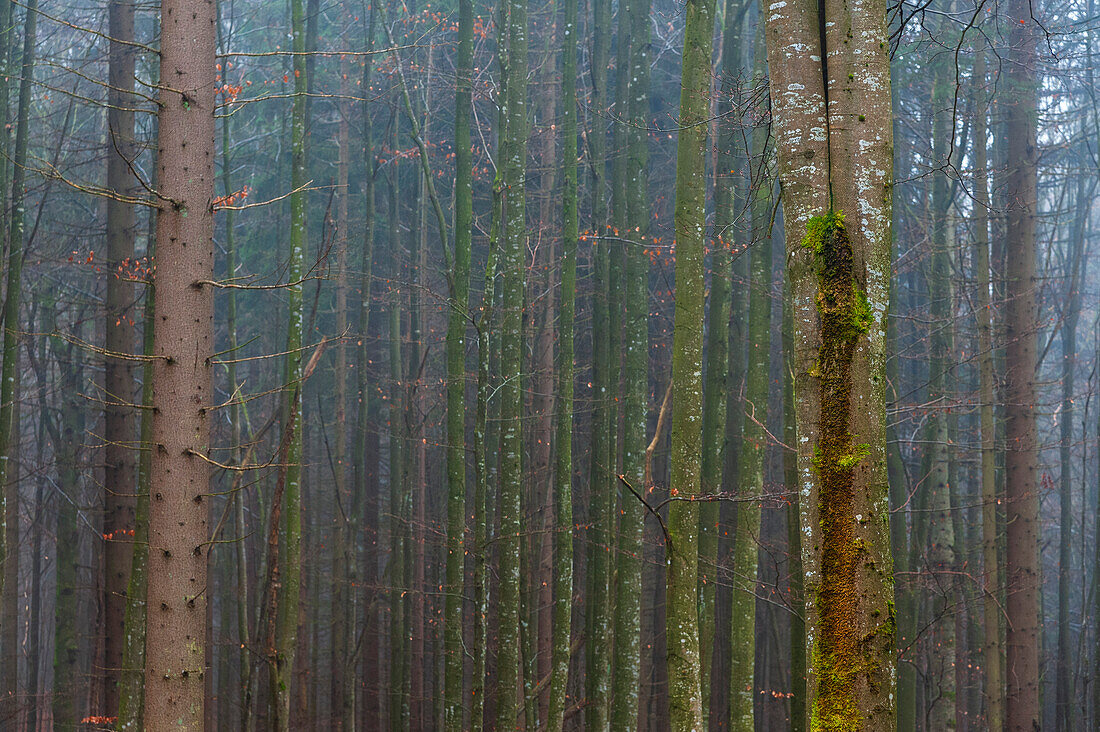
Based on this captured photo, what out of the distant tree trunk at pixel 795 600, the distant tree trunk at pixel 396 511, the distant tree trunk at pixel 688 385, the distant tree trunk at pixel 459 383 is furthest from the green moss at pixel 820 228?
the distant tree trunk at pixel 396 511

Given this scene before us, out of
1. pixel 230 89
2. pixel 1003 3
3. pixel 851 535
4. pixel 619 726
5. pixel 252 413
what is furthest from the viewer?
pixel 252 413

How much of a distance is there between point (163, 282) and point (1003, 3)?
11.7 m

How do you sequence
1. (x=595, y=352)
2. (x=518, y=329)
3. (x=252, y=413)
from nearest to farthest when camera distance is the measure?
(x=518, y=329) < (x=595, y=352) < (x=252, y=413)

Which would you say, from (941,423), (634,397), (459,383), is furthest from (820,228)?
(941,423)

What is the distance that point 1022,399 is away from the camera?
31.9ft

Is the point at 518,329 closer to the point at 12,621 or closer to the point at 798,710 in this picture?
the point at 798,710

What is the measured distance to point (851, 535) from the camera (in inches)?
123

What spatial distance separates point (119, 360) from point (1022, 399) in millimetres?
9515

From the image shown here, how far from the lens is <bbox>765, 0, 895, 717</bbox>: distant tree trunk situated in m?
3.09

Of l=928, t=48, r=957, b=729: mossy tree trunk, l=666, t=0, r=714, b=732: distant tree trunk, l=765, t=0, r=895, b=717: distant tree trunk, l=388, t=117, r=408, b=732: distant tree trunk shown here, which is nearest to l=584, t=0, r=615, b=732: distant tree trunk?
l=666, t=0, r=714, b=732: distant tree trunk

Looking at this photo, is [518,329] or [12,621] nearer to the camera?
[518,329]

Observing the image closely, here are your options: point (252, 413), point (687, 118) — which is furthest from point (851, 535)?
point (252, 413)

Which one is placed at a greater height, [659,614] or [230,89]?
[230,89]

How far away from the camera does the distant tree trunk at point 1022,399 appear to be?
9.45 meters
